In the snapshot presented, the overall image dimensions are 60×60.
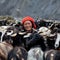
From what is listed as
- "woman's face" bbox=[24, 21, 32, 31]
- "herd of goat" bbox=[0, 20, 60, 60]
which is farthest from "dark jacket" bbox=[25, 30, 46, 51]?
"woman's face" bbox=[24, 21, 32, 31]

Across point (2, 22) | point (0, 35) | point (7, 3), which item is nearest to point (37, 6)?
point (7, 3)

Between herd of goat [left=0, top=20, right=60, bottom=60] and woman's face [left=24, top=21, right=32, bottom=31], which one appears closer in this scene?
herd of goat [left=0, top=20, right=60, bottom=60]

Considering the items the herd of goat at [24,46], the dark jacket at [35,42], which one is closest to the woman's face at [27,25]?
the herd of goat at [24,46]

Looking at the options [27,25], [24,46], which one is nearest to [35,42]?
[24,46]

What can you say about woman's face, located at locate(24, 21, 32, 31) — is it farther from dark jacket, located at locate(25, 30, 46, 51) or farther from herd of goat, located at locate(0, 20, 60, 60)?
dark jacket, located at locate(25, 30, 46, 51)

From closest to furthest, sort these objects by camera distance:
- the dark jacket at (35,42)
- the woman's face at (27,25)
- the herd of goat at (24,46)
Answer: the herd of goat at (24,46), the dark jacket at (35,42), the woman's face at (27,25)

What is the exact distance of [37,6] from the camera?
52.5 ft

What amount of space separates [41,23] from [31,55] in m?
2.21

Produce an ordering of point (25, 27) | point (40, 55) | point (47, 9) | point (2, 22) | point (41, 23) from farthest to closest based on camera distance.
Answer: point (47, 9)
point (2, 22)
point (41, 23)
point (25, 27)
point (40, 55)

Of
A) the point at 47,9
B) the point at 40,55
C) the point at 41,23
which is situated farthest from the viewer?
the point at 47,9

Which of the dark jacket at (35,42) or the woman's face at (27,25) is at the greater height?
the woman's face at (27,25)

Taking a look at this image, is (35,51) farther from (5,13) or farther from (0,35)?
(5,13)

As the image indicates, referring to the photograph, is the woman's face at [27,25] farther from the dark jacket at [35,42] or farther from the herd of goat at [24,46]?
the dark jacket at [35,42]

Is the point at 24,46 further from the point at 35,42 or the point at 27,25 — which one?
the point at 27,25
